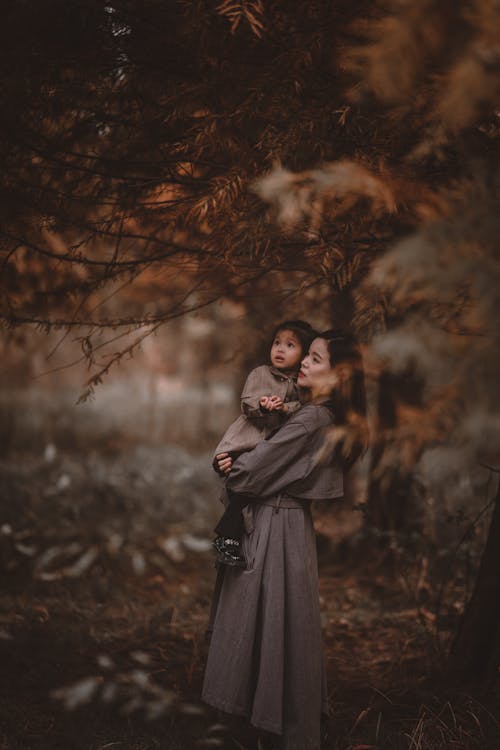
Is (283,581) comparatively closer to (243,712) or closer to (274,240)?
(243,712)

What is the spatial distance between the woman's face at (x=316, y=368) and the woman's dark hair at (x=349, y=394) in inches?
1.0

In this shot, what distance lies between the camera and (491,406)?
1.75 m

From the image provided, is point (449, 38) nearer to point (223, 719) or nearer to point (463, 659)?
point (463, 659)

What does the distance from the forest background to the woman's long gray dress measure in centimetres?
43

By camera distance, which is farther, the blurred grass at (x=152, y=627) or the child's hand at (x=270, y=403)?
the blurred grass at (x=152, y=627)

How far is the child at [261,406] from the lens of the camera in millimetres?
3029

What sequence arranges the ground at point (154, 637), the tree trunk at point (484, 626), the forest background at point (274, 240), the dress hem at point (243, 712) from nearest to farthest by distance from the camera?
the forest background at point (274, 240)
the dress hem at point (243, 712)
the ground at point (154, 637)
the tree trunk at point (484, 626)

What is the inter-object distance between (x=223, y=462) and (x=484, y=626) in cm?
176

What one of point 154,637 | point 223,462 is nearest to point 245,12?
point 223,462

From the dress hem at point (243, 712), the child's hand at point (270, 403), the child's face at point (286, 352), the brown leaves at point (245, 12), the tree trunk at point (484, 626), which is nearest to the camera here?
the brown leaves at point (245, 12)

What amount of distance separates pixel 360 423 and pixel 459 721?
164 cm

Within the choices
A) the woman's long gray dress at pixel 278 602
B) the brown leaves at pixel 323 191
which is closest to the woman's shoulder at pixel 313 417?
the woman's long gray dress at pixel 278 602

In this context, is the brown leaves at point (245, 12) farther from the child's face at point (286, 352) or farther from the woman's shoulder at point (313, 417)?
the woman's shoulder at point (313, 417)

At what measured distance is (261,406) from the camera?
2979 millimetres
